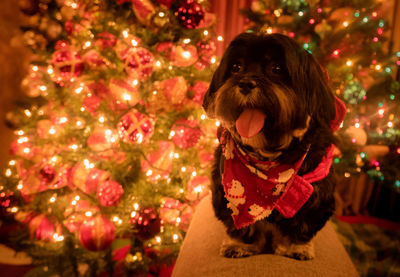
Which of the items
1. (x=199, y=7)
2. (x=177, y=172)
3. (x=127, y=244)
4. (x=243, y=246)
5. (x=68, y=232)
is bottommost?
(x=127, y=244)

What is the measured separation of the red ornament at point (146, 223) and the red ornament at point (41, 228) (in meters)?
0.58

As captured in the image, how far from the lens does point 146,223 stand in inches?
50.7

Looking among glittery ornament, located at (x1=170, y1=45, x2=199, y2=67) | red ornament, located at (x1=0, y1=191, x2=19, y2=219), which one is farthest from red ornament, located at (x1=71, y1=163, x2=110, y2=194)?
glittery ornament, located at (x1=170, y1=45, x2=199, y2=67)

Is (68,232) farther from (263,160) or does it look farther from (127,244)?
(263,160)

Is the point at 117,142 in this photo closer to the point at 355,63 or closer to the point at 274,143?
the point at 274,143

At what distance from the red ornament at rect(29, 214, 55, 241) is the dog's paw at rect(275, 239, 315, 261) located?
1316 millimetres

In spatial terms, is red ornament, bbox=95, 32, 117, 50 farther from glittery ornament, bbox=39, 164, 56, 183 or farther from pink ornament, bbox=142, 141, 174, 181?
glittery ornament, bbox=39, 164, 56, 183

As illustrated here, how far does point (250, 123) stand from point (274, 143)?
124 mm

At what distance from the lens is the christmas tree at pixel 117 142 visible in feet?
4.33

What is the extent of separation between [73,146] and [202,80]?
33.8 inches

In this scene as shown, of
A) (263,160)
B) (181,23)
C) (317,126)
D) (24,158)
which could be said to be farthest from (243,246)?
(24,158)

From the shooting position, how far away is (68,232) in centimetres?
155

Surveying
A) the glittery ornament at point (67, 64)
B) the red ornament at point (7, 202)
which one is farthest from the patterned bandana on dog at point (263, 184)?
the red ornament at point (7, 202)

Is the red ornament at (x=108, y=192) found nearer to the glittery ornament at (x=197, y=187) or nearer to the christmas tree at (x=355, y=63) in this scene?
the glittery ornament at (x=197, y=187)
